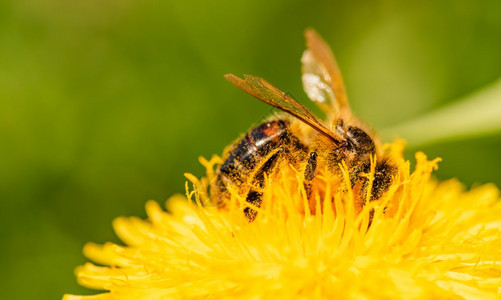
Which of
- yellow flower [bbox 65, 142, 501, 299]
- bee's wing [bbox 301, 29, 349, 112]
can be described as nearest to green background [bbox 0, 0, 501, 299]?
bee's wing [bbox 301, 29, 349, 112]

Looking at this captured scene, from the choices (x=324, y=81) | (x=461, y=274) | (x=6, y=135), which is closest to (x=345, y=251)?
(x=461, y=274)

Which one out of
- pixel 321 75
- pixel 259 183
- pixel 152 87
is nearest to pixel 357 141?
pixel 259 183

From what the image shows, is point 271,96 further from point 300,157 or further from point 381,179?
point 381,179

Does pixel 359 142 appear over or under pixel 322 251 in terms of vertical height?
over

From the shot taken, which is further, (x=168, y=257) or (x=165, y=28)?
(x=165, y=28)

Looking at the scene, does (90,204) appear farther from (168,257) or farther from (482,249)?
(482,249)

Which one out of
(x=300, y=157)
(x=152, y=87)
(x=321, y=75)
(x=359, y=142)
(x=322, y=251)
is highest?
(x=152, y=87)

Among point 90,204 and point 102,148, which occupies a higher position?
point 102,148

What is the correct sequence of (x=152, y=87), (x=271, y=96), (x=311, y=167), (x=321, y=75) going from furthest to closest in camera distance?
1. (x=152, y=87)
2. (x=321, y=75)
3. (x=311, y=167)
4. (x=271, y=96)
